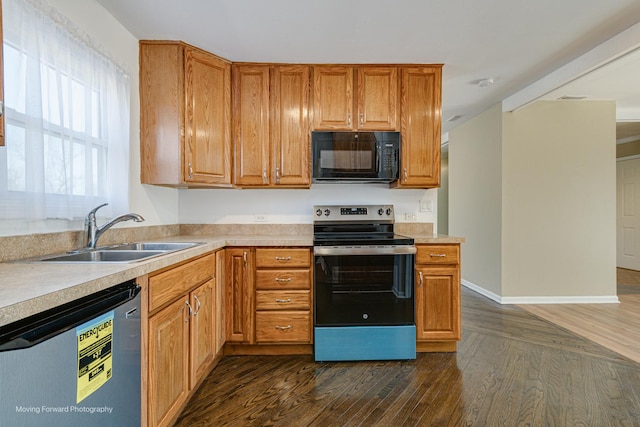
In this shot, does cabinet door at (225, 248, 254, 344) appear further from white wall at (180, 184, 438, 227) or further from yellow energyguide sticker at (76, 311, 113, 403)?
yellow energyguide sticker at (76, 311, 113, 403)

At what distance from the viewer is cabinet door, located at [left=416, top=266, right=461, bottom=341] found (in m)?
2.45

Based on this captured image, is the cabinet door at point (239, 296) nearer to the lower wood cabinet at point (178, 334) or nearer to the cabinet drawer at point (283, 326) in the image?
the cabinet drawer at point (283, 326)

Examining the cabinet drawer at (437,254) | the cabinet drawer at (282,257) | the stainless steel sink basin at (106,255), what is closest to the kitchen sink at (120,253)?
the stainless steel sink basin at (106,255)

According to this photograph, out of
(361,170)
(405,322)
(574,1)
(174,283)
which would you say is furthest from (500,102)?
(174,283)

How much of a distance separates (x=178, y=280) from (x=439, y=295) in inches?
74.7

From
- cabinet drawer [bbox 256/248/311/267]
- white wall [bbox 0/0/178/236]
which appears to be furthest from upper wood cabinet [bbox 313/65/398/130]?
white wall [bbox 0/0/178/236]

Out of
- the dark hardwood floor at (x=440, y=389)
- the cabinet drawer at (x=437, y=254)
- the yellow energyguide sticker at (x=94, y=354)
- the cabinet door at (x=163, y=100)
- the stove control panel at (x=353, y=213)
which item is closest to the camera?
the yellow energyguide sticker at (x=94, y=354)

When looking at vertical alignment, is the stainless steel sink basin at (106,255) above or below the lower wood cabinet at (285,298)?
above

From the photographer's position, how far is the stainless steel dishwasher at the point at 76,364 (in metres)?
0.77

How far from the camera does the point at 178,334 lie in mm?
1631

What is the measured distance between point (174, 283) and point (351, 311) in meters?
1.30

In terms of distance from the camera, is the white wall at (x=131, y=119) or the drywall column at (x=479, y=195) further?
the drywall column at (x=479, y=195)

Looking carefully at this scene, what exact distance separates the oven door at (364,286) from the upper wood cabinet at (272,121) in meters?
0.78

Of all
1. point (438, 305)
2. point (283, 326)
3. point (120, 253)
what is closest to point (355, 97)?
point (438, 305)
